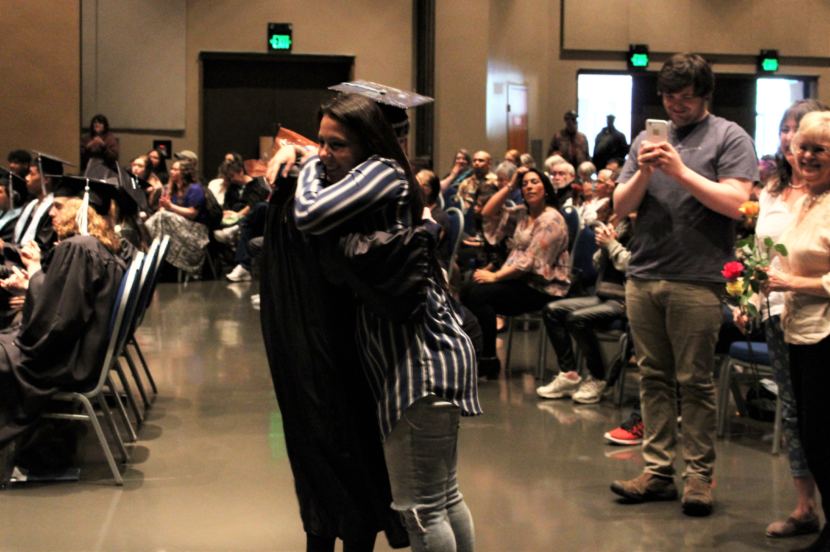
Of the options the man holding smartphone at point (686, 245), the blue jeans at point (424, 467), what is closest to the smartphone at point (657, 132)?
the man holding smartphone at point (686, 245)

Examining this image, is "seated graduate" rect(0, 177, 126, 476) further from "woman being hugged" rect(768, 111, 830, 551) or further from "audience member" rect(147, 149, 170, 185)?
"audience member" rect(147, 149, 170, 185)

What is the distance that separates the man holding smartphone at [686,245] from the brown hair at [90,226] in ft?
7.42

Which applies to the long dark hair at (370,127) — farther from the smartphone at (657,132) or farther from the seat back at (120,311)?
the seat back at (120,311)

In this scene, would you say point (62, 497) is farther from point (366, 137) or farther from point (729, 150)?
point (729, 150)

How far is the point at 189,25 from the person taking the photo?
16.7m

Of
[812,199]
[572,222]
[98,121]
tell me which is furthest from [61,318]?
[98,121]

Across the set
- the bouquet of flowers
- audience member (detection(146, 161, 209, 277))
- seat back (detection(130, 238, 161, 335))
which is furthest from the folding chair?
audience member (detection(146, 161, 209, 277))

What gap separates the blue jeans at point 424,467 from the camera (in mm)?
2658

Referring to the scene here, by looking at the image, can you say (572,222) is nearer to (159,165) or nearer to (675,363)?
(675,363)

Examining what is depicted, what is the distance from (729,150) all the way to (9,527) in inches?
116

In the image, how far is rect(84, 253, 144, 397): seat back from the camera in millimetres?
4777

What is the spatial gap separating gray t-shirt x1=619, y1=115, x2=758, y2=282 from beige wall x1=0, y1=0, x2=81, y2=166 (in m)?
10.1

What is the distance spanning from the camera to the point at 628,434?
5586 millimetres

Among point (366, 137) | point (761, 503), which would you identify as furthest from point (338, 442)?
point (761, 503)
